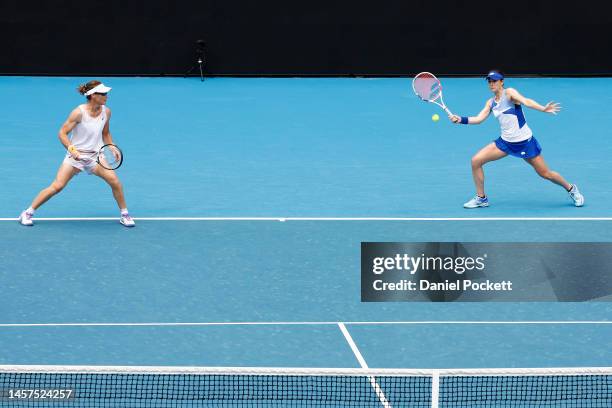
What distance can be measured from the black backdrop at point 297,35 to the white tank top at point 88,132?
12229 millimetres

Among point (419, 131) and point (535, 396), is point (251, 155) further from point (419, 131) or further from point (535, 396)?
point (535, 396)

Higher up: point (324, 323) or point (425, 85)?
point (425, 85)

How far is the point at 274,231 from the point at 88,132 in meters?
2.16

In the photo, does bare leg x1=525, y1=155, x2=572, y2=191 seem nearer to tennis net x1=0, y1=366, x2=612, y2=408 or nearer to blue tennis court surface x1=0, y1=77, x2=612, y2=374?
blue tennis court surface x1=0, y1=77, x2=612, y2=374

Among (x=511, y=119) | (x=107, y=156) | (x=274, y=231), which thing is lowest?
(x=274, y=231)

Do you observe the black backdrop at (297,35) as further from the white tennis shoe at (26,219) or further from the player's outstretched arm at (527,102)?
the white tennis shoe at (26,219)

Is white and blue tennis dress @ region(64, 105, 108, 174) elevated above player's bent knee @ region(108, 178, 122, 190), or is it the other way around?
white and blue tennis dress @ region(64, 105, 108, 174)

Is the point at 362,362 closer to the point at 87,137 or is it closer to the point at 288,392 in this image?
the point at 288,392

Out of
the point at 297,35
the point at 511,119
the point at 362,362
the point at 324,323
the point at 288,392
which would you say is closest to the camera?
the point at 288,392

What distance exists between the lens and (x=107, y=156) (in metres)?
11.7

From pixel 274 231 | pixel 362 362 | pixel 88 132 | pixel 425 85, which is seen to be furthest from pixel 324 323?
pixel 425 85

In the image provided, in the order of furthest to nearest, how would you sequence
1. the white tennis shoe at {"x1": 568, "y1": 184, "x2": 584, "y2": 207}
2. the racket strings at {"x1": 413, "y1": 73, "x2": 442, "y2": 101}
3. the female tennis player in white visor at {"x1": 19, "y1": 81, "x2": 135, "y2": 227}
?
the racket strings at {"x1": 413, "y1": 73, "x2": 442, "y2": 101}
the white tennis shoe at {"x1": 568, "y1": 184, "x2": 584, "y2": 207}
the female tennis player in white visor at {"x1": 19, "y1": 81, "x2": 135, "y2": 227}

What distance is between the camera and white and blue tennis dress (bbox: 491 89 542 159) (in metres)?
12.5

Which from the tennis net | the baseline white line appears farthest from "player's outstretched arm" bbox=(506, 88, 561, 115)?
the tennis net
